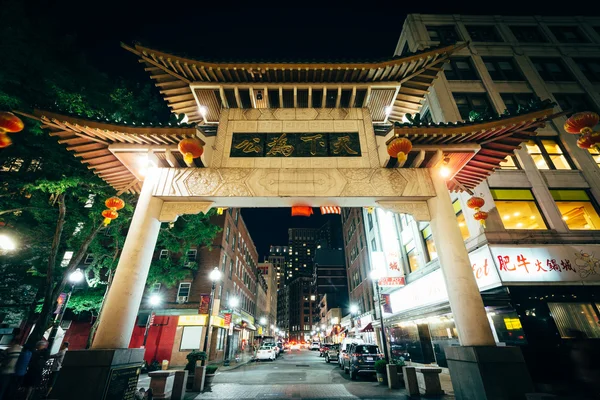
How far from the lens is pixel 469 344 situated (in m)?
5.65

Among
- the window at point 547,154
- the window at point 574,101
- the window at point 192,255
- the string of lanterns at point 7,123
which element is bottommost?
the string of lanterns at point 7,123

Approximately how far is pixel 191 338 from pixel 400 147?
2587 cm

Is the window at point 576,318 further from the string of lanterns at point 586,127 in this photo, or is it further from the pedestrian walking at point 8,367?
the pedestrian walking at point 8,367

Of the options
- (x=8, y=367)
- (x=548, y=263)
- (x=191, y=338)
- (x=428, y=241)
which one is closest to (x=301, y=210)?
(x=8, y=367)

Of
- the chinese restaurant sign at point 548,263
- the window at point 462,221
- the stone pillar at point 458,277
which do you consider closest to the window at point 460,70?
the window at point 462,221

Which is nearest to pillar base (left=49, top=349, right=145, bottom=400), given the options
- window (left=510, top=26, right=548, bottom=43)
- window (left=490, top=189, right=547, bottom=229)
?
window (left=490, top=189, right=547, bottom=229)

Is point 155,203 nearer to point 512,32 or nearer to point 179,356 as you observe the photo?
point 179,356

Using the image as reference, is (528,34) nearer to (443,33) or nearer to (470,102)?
(443,33)

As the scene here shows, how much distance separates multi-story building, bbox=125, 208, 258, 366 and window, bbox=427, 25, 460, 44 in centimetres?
2654

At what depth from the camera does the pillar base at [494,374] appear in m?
5.05

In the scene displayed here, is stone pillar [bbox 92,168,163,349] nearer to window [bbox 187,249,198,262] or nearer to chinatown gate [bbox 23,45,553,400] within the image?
chinatown gate [bbox 23,45,553,400]

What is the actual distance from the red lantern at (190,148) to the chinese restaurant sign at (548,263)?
13078 millimetres

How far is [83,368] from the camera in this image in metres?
5.11

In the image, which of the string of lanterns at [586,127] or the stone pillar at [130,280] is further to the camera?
the string of lanterns at [586,127]
